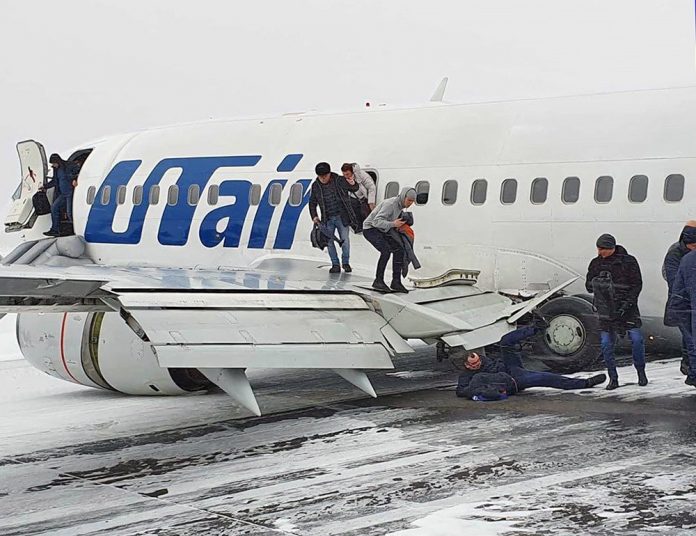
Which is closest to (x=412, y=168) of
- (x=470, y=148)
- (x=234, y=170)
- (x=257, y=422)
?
(x=470, y=148)

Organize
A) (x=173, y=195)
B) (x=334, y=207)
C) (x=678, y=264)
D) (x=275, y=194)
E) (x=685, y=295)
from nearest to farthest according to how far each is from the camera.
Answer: (x=685, y=295) → (x=678, y=264) → (x=334, y=207) → (x=275, y=194) → (x=173, y=195)

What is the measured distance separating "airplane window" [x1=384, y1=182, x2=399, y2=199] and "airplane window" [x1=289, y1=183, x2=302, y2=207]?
1287 mm

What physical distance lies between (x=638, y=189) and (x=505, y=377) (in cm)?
278

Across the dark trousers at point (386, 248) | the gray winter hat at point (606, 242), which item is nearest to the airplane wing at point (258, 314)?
the dark trousers at point (386, 248)

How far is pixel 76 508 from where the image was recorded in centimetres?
813

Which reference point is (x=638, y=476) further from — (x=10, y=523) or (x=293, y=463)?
(x=10, y=523)

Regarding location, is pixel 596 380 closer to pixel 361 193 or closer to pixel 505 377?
pixel 505 377

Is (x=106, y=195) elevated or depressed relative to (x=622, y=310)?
elevated

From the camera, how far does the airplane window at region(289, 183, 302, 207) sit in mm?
15195

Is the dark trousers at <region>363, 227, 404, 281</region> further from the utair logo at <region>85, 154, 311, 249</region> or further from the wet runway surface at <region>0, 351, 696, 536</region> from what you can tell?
the utair logo at <region>85, 154, 311, 249</region>

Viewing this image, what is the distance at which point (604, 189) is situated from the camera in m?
13.0

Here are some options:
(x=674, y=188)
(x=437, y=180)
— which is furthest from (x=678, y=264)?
(x=437, y=180)

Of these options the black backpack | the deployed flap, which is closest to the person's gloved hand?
the deployed flap

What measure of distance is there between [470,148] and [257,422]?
4.87 meters
